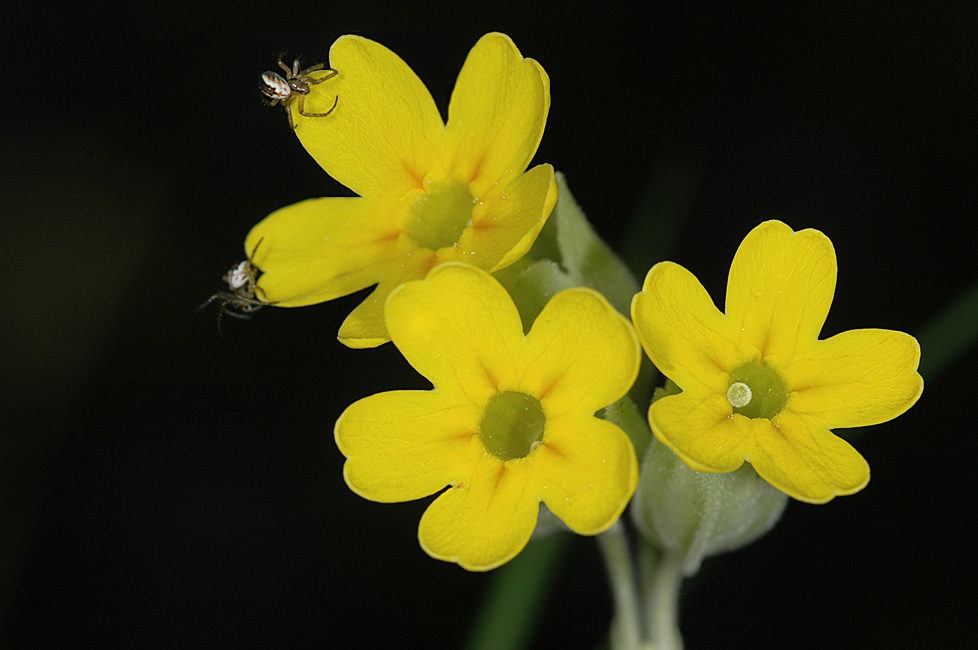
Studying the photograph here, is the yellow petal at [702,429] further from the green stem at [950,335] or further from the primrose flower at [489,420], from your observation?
the green stem at [950,335]

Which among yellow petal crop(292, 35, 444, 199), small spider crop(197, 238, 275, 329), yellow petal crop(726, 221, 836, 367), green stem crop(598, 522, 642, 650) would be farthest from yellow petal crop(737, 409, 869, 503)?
small spider crop(197, 238, 275, 329)

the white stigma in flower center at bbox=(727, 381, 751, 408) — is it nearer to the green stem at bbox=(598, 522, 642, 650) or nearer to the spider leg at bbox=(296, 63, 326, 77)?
the green stem at bbox=(598, 522, 642, 650)

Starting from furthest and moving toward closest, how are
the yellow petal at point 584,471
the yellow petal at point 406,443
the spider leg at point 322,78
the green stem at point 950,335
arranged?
1. the green stem at point 950,335
2. the spider leg at point 322,78
3. the yellow petal at point 406,443
4. the yellow petal at point 584,471

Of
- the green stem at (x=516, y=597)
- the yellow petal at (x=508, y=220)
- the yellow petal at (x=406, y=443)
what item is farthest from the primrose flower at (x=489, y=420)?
the green stem at (x=516, y=597)

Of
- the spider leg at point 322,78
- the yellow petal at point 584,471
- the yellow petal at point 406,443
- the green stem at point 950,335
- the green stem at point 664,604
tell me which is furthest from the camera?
the green stem at point 950,335

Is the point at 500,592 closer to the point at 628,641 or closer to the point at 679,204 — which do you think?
the point at 628,641

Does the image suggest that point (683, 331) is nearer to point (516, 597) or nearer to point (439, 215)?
point (439, 215)

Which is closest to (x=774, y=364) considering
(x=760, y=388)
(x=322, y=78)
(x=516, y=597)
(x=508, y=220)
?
(x=760, y=388)
